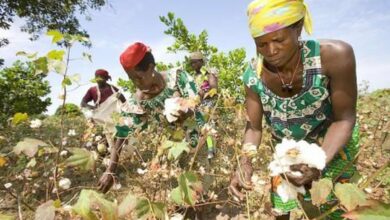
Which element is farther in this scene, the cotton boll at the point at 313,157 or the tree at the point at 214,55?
the tree at the point at 214,55

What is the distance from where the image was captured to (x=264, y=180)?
1469 millimetres

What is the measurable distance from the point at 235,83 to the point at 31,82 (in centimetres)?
1062

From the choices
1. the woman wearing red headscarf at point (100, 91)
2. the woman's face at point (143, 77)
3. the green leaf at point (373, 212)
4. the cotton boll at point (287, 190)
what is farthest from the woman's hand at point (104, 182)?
the woman wearing red headscarf at point (100, 91)

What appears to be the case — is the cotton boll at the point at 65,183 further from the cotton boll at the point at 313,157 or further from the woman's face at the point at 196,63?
the woman's face at the point at 196,63

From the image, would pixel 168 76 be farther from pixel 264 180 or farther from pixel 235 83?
pixel 235 83

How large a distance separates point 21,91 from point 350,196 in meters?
15.1

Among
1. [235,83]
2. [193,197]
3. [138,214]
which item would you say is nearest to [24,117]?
[138,214]

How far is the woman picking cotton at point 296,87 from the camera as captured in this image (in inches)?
66.3

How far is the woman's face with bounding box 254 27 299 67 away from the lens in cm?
166

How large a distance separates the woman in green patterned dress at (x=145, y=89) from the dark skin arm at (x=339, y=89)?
4.16ft

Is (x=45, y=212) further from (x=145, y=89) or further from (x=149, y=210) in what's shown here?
(x=145, y=89)

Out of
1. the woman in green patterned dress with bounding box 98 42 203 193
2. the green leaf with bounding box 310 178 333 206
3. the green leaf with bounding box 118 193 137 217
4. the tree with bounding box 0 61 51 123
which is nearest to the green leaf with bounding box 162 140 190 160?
the green leaf with bounding box 118 193 137 217

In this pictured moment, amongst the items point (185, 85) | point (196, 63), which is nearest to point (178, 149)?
point (185, 85)

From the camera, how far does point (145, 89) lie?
3.09m
